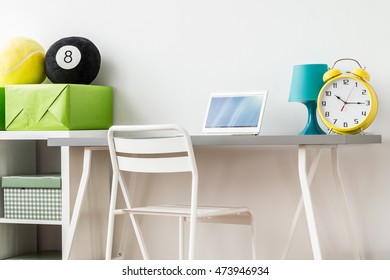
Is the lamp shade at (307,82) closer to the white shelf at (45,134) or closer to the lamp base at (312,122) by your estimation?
the lamp base at (312,122)

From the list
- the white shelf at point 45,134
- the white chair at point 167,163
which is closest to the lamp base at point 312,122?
the white chair at point 167,163

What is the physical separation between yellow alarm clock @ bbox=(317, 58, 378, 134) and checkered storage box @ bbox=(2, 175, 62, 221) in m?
1.17

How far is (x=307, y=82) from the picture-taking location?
3096 mm

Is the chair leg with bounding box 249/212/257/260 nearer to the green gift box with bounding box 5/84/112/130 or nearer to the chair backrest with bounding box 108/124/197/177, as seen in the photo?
the chair backrest with bounding box 108/124/197/177

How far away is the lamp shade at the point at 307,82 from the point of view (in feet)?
10.1

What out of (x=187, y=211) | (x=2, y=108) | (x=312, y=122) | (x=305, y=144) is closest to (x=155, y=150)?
(x=187, y=211)

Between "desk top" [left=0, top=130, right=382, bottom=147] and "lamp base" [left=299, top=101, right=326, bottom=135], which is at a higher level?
"lamp base" [left=299, top=101, right=326, bottom=135]

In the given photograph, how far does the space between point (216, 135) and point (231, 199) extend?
0.54 meters

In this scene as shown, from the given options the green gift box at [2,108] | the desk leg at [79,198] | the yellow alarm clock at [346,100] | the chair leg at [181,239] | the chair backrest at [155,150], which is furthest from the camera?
the green gift box at [2,108]

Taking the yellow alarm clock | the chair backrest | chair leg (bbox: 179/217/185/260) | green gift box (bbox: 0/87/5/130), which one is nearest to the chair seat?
the chair backrest

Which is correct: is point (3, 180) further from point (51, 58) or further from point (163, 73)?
point (163, 73)

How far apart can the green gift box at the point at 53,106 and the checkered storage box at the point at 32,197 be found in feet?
0.74

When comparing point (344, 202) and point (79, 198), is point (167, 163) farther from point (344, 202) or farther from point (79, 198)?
point (344, 202)

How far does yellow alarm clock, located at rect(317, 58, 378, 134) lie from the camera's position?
9.81 ft
